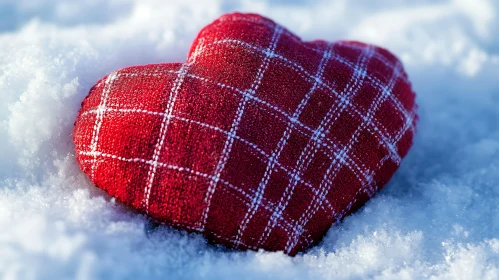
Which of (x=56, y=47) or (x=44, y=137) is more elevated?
(x=56, y=47)

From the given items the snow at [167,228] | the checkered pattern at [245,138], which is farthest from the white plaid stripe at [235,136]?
the snow at [167,228]

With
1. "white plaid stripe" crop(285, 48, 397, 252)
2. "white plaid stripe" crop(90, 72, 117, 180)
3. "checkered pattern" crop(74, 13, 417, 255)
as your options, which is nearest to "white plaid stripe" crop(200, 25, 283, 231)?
"checkered pattern" crop(74, 13, 417, 255)

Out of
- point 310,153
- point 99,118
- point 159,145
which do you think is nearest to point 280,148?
point 310,153

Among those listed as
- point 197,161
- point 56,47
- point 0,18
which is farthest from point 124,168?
point 0,18

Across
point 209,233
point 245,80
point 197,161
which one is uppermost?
point 245,80

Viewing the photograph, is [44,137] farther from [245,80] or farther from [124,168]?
[245,80]

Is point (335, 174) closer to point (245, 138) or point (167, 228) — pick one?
point (245, 138)

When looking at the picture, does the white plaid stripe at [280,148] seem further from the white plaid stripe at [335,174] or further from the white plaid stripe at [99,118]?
the white plaid stripe at [99,118]
